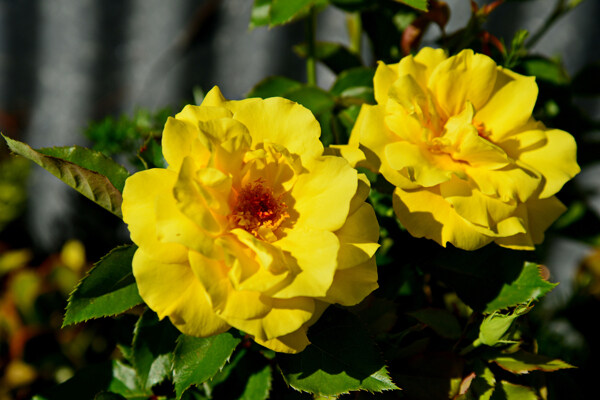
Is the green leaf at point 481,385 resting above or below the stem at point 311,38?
below

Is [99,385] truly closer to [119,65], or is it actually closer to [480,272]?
[480,272]

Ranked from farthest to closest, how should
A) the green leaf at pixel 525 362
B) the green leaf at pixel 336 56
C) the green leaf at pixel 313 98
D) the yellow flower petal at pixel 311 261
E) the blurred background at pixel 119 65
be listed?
the blurred background at pixel 119 65
the green leaf at pixel 336 56
the green leaf at pixel 313 98
the green leaf at pixel 525 362
the yellow flower petal at pixel 311 261

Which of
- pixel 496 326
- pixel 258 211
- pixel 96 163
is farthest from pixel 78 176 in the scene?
pixel 496 326

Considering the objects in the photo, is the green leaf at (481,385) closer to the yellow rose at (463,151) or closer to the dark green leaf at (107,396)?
the yellow rose at (463,151)

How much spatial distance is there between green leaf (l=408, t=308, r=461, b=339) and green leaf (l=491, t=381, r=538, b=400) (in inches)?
2.2

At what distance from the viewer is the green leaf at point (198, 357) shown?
1.31ft

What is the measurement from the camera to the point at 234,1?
1204 mm

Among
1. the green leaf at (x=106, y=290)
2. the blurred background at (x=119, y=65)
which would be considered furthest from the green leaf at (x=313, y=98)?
the blurred background at (x=119, y=65)

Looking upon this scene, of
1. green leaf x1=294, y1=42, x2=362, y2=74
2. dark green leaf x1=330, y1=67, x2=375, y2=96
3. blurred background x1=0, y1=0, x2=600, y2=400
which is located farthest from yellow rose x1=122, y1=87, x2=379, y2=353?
blurred background x1=0, y1=0, x2=600, y2=400

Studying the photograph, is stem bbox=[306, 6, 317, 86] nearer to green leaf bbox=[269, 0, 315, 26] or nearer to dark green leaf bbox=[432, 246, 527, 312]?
green leaf bbox=[269, 0, 315, 26]

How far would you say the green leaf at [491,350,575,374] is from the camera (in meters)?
0.44

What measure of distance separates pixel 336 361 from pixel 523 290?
0.18m

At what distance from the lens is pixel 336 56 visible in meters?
0.68

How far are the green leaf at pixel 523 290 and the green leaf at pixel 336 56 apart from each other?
34cm
